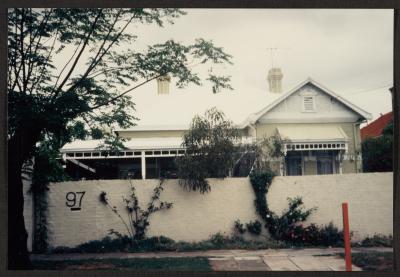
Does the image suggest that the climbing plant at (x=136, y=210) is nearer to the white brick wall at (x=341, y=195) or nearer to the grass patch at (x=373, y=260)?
the white brick wall at (x=341, y=195)

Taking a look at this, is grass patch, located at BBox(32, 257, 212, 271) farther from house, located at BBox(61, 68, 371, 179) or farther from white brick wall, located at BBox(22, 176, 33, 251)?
house, located at BBox(61, 68, 371, 179)

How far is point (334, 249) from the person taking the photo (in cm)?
810

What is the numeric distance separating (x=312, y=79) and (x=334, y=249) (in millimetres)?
8038

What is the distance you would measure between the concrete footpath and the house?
5.97 meters

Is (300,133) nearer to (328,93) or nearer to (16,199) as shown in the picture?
(328,93)

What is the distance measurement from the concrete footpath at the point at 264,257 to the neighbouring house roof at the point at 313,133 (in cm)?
626

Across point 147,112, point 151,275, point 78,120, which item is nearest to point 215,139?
point 78,120

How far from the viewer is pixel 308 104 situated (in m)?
15.0

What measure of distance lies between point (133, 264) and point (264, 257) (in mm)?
2344

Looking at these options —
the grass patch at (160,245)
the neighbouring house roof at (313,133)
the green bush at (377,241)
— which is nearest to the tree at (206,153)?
the grass patch at (160,245)

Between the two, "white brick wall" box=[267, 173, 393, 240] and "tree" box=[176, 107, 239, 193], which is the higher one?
"tree" box=[176, 107, 239, 193]

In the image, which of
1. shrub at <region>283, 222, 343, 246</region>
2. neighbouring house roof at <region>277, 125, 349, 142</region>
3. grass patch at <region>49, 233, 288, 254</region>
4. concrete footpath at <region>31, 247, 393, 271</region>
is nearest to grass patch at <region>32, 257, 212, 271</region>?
concrete footpath at <region>31, 247, 393, 271</region>

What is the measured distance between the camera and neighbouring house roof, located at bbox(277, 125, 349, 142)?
14.1 meters

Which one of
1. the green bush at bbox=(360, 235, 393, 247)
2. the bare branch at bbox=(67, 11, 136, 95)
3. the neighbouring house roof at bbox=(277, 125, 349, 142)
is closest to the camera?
the bare branch at bbox=(67, 11, 136, 95)
